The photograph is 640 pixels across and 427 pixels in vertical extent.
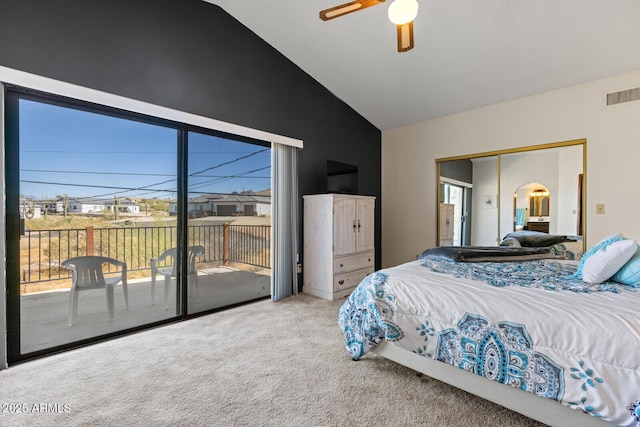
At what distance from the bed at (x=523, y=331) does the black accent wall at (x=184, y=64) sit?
7.86 feet

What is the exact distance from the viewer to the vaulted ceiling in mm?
2553

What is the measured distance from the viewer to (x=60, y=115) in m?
2.30

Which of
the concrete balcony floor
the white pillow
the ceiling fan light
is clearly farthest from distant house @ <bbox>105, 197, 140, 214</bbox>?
the white pillow

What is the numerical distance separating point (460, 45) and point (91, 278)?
415 cm

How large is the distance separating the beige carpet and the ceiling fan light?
7.42ft

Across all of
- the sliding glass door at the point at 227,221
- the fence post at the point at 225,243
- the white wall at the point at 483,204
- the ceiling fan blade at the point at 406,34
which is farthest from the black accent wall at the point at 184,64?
the ceiling fan blade at the point at 406,34

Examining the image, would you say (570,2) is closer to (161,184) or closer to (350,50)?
(350,50)

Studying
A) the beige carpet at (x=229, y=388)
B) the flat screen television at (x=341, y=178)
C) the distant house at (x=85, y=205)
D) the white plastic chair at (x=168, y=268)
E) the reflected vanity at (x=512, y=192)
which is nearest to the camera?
the beige carpet at (x=229, y=388)

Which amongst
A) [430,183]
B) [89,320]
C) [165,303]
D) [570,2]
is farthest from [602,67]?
[89,320]

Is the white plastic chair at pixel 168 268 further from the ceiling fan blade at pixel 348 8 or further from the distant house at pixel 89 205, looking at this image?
the ceiling fan blade at pixel 348 8

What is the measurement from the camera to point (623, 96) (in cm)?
303

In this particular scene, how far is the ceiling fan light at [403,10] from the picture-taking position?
66.9 inches

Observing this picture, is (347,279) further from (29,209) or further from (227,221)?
(29,209)

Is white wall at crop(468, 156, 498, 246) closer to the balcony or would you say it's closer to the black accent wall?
the black accent wall
